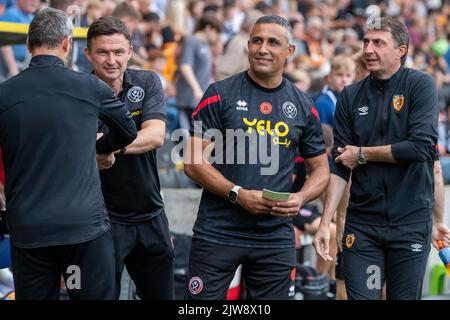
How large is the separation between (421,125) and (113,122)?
6.54ft

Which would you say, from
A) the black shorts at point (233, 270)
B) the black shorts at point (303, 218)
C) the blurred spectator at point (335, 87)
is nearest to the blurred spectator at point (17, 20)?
the blurred spectator at point (335, 87)

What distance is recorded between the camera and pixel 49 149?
4766 mm

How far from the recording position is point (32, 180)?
15.8ft

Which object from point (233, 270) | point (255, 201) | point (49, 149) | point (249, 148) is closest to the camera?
point (49, 149)

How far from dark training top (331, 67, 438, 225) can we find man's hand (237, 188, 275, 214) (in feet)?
2.74

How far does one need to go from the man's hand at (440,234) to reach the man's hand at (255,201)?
139 centimetres

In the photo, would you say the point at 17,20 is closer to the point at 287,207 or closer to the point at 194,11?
the point at 194,11

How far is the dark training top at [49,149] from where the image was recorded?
15.6 ft

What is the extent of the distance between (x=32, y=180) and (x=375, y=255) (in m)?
2.33

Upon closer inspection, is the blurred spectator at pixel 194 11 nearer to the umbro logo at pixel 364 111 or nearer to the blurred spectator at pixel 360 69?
the blurred spectator at pixel 360 69

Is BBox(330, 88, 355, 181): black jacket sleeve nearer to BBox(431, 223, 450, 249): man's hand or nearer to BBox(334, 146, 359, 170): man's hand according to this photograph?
BBox(334, 146, 359, 170): man's hand

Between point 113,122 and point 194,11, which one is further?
point 194,11

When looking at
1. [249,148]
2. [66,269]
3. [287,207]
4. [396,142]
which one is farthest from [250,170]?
[66,269]
